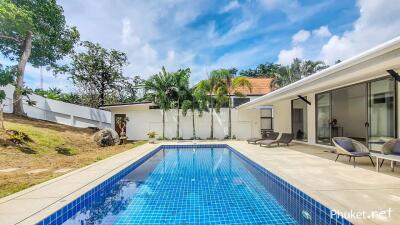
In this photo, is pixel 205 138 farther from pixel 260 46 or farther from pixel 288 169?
pixel 288 169

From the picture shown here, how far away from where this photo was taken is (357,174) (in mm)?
6500

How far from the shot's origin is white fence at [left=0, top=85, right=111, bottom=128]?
69.4ft

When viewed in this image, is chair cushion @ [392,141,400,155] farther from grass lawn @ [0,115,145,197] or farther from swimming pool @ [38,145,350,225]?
grass lawn @ [0,115,145,197]

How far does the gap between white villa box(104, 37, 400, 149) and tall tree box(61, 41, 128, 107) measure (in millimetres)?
9564

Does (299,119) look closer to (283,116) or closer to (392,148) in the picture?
(283,116)

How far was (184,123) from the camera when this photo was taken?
21.6 metres

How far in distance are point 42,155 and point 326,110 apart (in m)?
12.9

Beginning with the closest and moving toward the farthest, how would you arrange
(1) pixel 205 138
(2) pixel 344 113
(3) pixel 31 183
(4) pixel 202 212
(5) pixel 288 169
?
1. (4) pixel 202 212
2. (3) pixel 31 183
3. (5) pixel 288 169
4. (2) pixel 344 113
5. (1) pixel 205 138

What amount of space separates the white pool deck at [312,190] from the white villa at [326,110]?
2505 mm

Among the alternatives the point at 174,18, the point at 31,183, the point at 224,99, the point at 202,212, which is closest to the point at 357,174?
the point at 202,212

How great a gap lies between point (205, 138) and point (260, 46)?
8.53 metres

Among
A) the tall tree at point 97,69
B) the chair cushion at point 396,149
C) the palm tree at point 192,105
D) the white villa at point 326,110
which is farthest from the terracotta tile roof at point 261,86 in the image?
the chair cushion at point 396,149

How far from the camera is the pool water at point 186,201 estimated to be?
452 cm

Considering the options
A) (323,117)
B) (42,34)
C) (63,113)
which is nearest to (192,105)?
(323,117)
